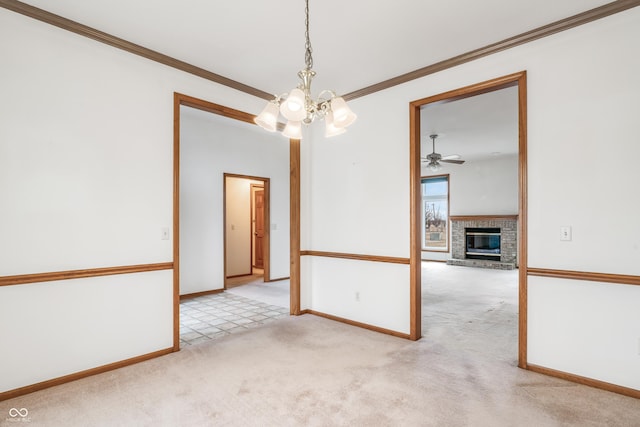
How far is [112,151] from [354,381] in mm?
2678

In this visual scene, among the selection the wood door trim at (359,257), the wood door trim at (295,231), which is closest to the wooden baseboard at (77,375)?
the wood door trim at (295,231)

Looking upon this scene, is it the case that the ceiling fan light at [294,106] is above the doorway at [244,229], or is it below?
above

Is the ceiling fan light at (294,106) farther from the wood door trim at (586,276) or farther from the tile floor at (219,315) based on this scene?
the tile floor at (219,315)

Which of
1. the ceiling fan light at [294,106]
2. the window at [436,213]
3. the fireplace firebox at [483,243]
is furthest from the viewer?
the window at [436,213]

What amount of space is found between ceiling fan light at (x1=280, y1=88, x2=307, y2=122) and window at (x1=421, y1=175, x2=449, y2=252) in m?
8.70

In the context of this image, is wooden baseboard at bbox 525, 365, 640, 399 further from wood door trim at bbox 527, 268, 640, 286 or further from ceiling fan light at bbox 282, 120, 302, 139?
ceiling fan light at bbox 282, 120, 302, 139

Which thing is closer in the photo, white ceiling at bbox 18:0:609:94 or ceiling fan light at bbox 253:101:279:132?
ceiling fan light at bbox 253:101:279:132

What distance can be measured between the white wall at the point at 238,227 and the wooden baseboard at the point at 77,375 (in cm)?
419

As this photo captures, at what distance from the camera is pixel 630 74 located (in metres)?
2.36

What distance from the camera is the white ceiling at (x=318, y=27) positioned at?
238 cm

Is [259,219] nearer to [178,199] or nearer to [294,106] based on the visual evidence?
[178,199]

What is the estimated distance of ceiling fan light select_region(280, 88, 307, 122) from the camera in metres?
1.84

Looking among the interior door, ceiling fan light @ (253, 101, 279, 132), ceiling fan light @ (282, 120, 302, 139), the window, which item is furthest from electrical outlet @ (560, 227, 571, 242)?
the window

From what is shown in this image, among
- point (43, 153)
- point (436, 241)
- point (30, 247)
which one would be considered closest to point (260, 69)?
point (43, 153)
